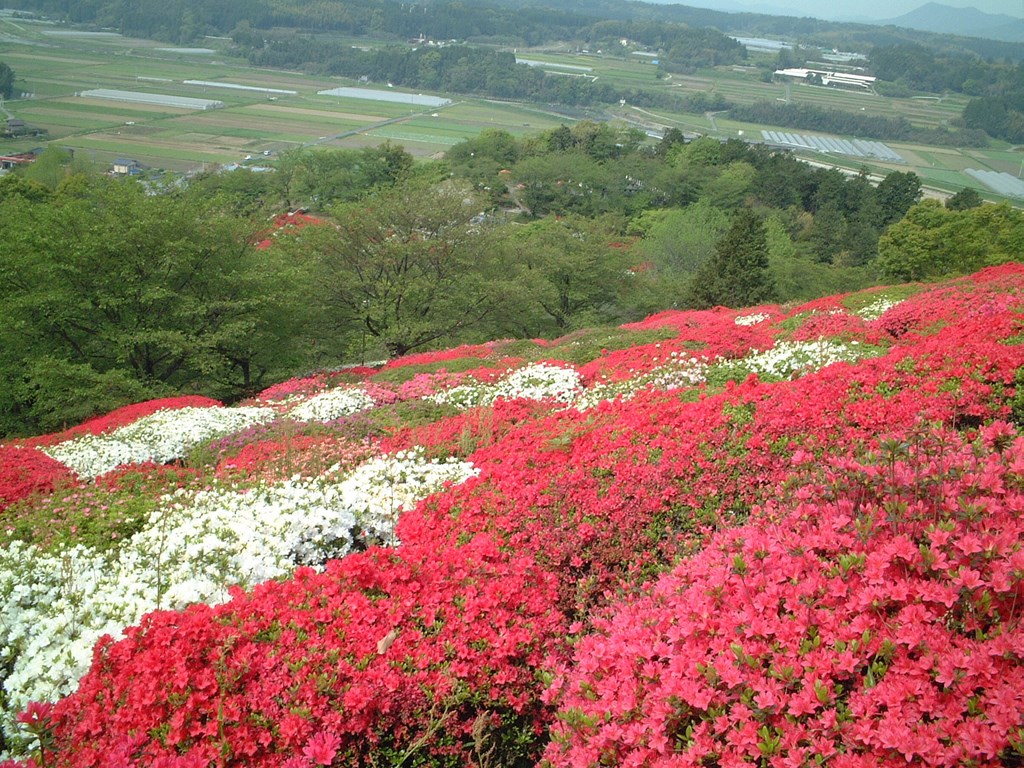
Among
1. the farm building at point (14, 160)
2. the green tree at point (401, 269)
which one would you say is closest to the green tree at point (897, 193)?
the green tree at point (401, 269)

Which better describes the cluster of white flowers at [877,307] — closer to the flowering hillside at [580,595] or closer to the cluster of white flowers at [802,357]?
the cluster of white flowers at [802,357]

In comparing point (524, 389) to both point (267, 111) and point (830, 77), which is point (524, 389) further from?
point (830, 77)

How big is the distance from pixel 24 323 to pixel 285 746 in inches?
818

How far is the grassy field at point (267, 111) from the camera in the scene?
8069 cm

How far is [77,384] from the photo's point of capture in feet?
61.6

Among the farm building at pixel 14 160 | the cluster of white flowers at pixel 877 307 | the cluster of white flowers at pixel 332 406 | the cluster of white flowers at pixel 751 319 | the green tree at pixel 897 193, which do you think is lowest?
the cluster of white flowers at pixel 332 406

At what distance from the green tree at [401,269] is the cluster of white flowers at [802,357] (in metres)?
14.7

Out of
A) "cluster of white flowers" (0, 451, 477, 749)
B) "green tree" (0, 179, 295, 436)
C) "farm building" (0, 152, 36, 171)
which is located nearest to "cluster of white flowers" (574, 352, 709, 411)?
"cluster of white flowers" (0, 451, 477, 749)

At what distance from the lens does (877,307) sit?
1664 centimetres

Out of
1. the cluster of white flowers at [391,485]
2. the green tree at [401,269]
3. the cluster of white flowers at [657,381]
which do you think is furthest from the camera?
the green tree at [401,269]

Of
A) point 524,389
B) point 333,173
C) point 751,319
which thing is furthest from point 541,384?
point 333,173

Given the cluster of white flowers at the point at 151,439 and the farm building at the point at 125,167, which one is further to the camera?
the farm building at the point at 125,167

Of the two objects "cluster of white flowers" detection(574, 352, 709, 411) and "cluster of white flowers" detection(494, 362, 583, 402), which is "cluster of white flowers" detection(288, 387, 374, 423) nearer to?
"cluster of white flowers" detection(494, 362, 583, 402)

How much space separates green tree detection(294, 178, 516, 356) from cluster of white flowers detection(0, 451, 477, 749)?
17.2m
